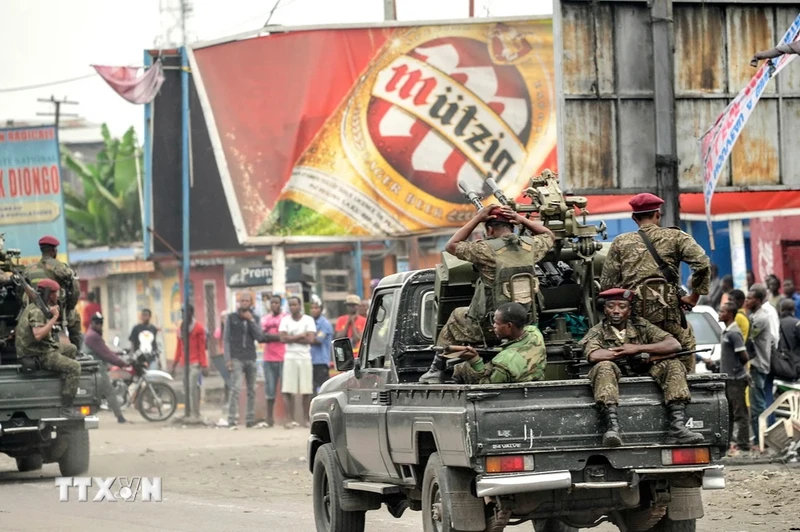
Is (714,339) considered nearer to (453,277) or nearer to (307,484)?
(307,484)

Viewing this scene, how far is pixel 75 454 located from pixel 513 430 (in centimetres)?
946

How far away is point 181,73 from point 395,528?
16550mm

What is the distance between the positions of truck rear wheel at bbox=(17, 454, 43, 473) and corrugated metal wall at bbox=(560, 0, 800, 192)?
285 inches

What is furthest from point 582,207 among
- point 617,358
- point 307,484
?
point 307,484

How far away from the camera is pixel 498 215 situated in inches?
363

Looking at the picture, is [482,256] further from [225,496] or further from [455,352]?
[225,496]

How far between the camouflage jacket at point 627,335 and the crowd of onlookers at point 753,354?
7.10 meters

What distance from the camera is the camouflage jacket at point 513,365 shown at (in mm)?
8500

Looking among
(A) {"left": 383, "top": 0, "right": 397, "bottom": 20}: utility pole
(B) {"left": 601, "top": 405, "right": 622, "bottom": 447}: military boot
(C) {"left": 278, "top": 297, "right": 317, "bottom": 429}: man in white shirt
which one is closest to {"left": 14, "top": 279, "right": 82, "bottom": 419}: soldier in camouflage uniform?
(C) {"left": 278, "top": 297, "right": 317, "bottom": 429}: man in white shirt

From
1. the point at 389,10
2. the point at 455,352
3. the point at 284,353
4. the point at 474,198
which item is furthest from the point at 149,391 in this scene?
the point at 455,352

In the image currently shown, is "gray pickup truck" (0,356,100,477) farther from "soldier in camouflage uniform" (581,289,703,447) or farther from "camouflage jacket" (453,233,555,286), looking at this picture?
"soldier in camouflage uniform" (581,289,703,447)

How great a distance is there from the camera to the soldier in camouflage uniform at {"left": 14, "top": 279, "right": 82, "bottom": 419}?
15477mm

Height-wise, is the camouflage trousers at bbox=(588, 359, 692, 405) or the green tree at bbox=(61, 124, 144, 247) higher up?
the green tree at bbox=(61, 124, 144, 247)

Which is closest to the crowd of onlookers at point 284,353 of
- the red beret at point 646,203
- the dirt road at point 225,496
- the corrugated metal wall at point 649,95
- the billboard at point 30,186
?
the dirt road at point 225,496
